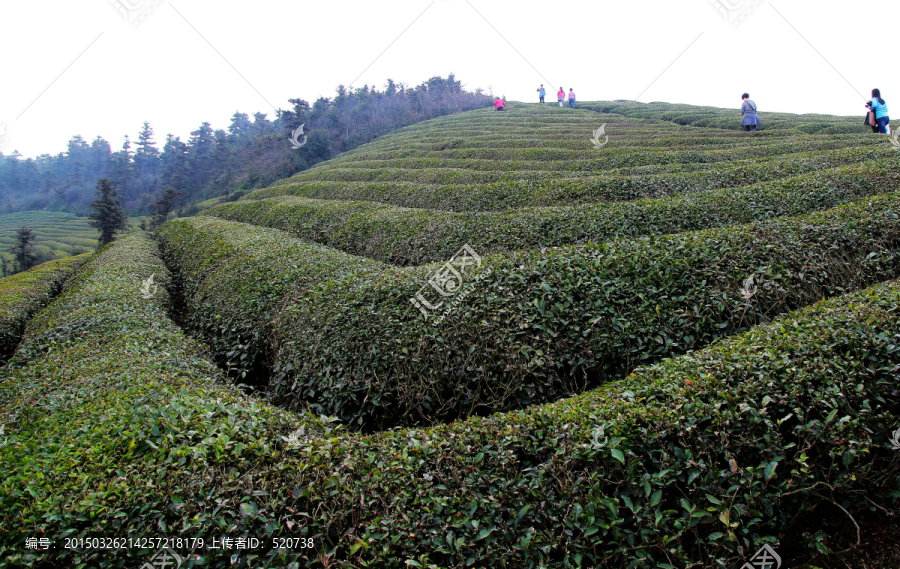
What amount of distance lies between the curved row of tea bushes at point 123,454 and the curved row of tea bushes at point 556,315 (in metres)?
1.67

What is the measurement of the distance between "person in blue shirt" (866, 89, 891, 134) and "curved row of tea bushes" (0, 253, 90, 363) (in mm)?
28876

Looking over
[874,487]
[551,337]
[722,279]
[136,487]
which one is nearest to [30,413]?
[136,487]

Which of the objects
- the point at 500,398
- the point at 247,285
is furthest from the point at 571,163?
the point at 500,398

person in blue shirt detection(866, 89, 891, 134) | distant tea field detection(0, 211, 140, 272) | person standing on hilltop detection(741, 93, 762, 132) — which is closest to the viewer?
person in blue shirt detection(866, 89, 891, 134)

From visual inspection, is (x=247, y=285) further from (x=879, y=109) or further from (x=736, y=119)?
(x=736, y=119)

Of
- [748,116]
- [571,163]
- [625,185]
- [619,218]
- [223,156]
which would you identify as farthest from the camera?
[223,156]

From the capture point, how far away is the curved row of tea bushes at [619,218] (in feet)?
34.8

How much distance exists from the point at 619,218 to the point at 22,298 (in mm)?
18617

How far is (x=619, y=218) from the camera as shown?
10992 mm

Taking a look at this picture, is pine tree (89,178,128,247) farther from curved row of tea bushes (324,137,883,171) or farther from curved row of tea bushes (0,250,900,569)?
curved row of tea bushes (0,250,900,569)

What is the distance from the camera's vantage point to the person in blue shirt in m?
17.4

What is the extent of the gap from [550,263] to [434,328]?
2.29 metres

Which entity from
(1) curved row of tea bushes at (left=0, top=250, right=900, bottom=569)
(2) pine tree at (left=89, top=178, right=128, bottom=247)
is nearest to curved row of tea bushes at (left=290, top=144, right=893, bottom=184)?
(1) curved row of tea bushes at (left=0, top=250, right=900, bottom=569)

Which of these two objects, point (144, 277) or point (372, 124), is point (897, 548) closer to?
point (144, 277)
